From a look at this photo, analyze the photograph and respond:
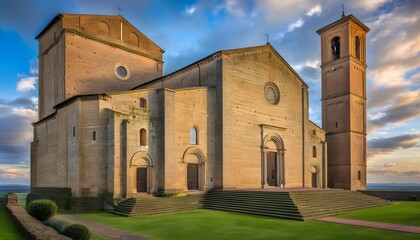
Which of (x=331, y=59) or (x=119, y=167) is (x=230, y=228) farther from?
(x=331, y=59)

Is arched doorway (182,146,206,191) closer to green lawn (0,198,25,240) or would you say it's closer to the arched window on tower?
green lawn (0,198,25,240)

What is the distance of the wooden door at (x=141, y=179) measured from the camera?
2498 centimetres

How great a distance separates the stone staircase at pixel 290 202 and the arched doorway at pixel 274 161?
7.16 m

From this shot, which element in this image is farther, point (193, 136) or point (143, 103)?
point (193, 136)

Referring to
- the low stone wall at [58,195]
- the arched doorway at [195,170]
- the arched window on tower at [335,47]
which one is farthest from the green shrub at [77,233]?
the arched window on tower at [335,47]

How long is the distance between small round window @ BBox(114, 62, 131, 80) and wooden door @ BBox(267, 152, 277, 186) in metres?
18.9

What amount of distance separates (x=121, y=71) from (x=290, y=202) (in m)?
25.4

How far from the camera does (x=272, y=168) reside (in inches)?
1291

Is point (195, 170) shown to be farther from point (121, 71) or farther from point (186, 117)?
point (121, 71)

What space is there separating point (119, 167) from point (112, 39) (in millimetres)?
19034

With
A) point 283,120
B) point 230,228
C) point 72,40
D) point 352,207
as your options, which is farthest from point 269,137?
point 72,40

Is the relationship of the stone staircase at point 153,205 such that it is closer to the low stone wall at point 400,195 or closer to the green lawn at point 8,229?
the green lawn at point 8,229

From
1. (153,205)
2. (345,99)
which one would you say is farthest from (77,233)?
(345,99)

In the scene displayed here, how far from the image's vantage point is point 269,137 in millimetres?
31828
